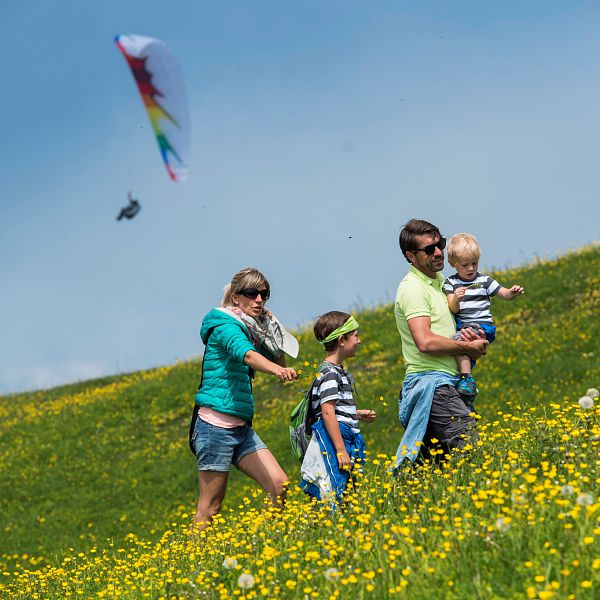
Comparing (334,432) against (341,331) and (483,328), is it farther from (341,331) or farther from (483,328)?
(483,328)

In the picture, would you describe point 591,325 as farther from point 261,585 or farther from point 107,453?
point 261,585

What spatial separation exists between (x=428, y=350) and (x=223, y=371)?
1.90m

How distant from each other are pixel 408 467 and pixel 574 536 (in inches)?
81.7

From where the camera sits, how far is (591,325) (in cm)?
2083

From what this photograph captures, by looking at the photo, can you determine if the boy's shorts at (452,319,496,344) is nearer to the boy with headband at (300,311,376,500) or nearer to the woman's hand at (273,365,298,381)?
the boy with headband at (300,311,376,500)

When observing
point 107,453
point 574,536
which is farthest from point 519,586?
point 107,453

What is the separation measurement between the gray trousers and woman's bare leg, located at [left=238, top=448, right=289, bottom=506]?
1384mm

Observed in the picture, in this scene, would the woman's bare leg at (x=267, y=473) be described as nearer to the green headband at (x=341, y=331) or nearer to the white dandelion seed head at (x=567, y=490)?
the green headband at (x=341, y=331)

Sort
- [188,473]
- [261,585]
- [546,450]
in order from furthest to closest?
[188,473], [546,450], [261,585]

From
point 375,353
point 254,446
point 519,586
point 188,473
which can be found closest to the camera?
point 519,586

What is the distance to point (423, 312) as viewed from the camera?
674 cm

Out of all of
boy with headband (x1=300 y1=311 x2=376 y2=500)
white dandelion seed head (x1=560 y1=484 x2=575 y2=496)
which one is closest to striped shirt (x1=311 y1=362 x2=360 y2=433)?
boy with headband (x1=300 y1=311 x2=376 y2=500)

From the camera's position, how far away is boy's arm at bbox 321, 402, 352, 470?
22.6 ft

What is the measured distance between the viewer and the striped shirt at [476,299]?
708 centimetres
